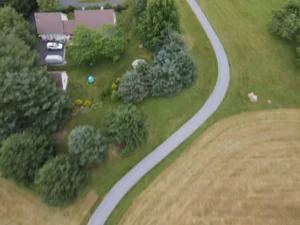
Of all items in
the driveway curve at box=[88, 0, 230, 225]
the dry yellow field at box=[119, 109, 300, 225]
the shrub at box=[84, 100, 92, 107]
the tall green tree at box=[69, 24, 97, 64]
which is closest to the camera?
the dry yellow field at box=[119, 109, 300, 225]

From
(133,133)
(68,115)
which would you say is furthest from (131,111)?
(68,115)

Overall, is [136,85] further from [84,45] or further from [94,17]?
[94,17]

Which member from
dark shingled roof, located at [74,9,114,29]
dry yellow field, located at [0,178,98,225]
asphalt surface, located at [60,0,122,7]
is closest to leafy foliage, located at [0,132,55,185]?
dry yellow field, located at [0,178,98,225]

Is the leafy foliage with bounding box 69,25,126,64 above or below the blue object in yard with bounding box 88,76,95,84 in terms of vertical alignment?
above

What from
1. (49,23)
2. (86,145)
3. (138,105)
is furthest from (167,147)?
(49,23)

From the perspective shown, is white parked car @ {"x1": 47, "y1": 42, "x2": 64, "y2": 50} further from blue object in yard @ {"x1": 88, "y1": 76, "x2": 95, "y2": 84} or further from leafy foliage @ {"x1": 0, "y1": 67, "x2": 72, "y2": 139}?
leafy foliage @ {"x1": 0, "y1": 67, "x2": 72, "y2": 139}

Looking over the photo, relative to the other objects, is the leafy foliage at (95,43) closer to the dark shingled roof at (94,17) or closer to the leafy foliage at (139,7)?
the dark shingled roof at (94,17)

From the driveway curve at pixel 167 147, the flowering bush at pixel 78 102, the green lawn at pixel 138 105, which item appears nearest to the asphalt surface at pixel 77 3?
the green lawn at pixel 138 105
